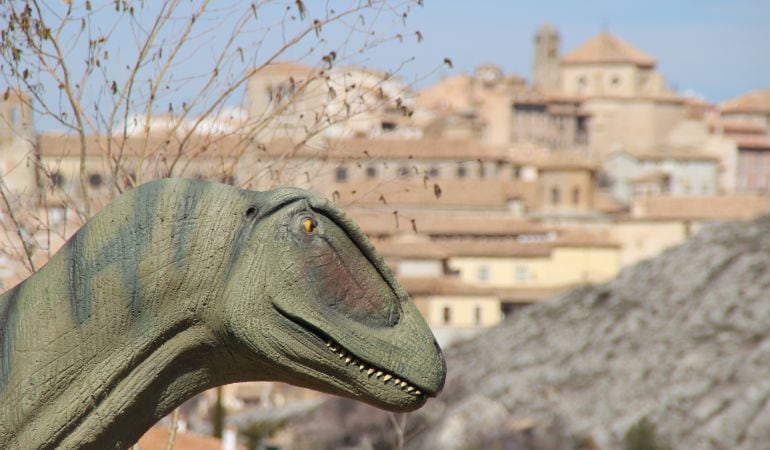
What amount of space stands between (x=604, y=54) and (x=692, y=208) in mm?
38836

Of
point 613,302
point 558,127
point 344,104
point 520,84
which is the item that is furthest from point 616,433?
point 520,84

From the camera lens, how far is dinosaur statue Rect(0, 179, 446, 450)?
249 cm

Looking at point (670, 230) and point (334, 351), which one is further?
point (670, 230)

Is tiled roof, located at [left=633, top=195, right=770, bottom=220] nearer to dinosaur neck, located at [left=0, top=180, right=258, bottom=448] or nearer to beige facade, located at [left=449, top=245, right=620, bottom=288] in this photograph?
beige facade, located at [left=449, top=245, right=620, bottom=288]

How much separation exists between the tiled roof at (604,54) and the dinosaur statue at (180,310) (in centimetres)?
9364

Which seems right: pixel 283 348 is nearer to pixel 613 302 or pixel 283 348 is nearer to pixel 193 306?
pixel 193 306

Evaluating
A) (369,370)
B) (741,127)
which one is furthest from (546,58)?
(369,370)

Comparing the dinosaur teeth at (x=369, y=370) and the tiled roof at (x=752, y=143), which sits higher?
the dinosaur teeth at (x=369, y=370)

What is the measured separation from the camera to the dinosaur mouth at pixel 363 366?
8.23ft

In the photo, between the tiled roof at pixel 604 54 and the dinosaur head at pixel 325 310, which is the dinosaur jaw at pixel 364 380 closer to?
the dinosaur head at pixel 325 310

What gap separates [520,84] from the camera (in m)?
94.9

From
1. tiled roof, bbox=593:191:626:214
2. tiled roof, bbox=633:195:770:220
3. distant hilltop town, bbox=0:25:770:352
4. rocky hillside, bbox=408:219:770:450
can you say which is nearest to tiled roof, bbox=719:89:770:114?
distant hilltop town, bbox=0:25:770:352

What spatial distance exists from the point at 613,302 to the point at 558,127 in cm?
4893

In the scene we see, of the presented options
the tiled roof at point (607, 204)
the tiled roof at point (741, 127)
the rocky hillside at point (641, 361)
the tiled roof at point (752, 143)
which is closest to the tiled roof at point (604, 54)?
the tiled roof at point (741, 127)
